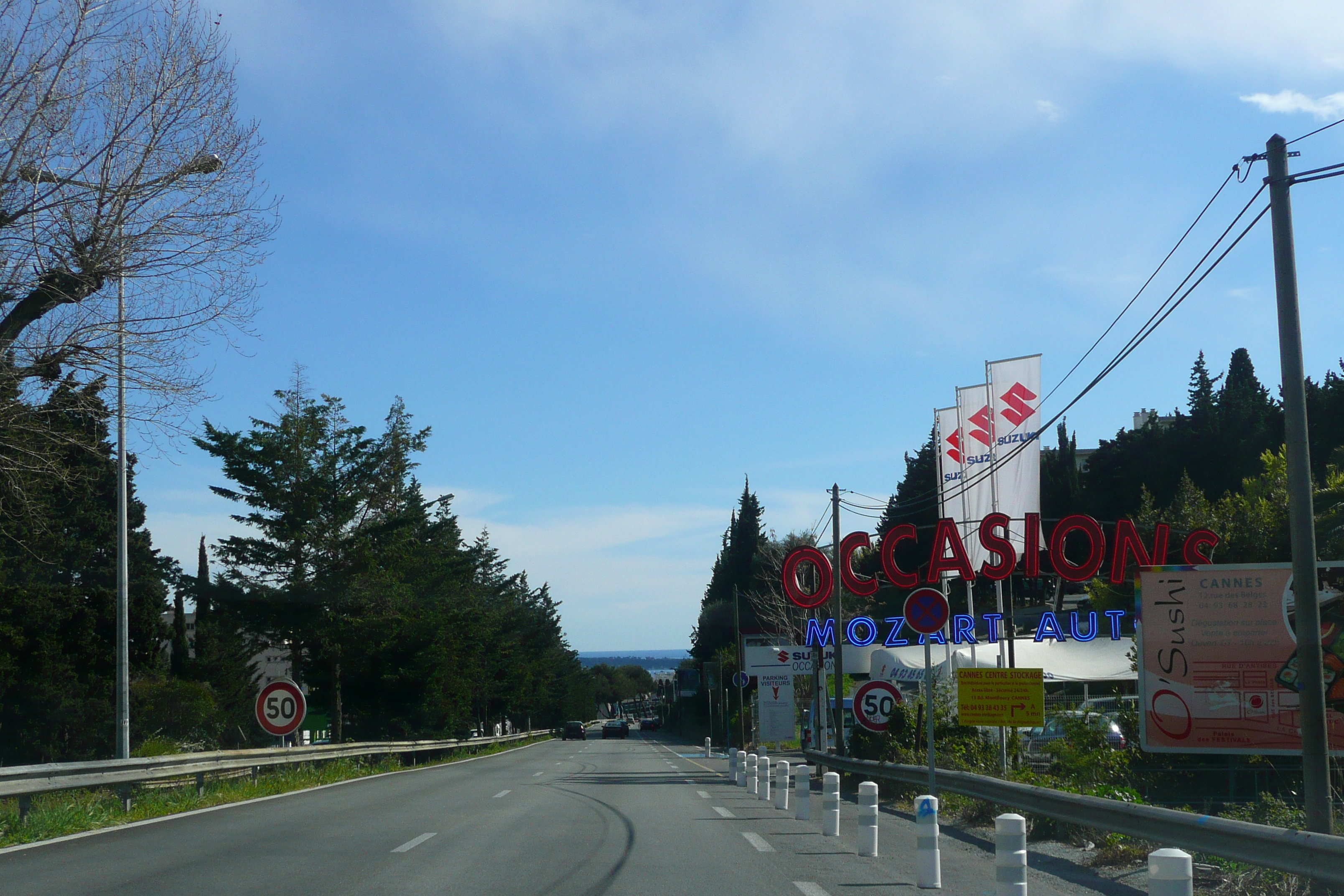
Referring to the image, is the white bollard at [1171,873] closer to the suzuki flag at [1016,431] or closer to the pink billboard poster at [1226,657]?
the pink billboard poster at [1226,657]

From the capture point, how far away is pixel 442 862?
10727mm

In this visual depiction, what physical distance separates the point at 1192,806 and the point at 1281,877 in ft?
25.8

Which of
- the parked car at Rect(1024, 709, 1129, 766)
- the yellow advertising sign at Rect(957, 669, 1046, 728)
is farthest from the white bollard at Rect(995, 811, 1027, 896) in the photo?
the parked car at Rect(1024, 709, 1129, 766)

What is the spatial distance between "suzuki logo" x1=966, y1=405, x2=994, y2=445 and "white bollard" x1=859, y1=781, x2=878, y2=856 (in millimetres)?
17595

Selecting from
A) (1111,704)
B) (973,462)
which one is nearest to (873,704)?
(973,462)

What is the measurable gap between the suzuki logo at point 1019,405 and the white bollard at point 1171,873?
21907 mm

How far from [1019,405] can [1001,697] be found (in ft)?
45.3

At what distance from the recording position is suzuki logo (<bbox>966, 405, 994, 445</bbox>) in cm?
2766

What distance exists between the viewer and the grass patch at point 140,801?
1321cm

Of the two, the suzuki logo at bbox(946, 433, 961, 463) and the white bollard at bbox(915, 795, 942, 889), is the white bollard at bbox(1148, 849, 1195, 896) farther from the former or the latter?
the suzuki logo at bbox(946, 433, 961, 463)

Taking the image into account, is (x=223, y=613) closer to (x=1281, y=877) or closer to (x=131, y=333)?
(x=131, y=333)

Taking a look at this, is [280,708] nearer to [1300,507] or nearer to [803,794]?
[803,794]

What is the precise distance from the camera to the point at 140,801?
667 inches

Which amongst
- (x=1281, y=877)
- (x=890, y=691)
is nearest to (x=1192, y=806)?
(x=890, y=691)
